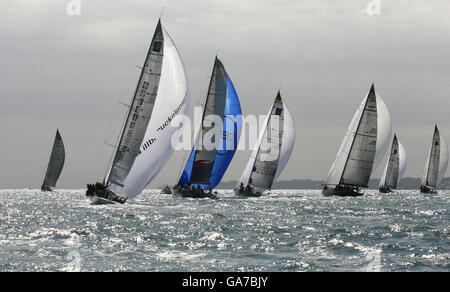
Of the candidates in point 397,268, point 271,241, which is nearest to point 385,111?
point 271,241

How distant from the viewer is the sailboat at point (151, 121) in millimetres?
44344

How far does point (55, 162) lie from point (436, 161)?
5546 cm

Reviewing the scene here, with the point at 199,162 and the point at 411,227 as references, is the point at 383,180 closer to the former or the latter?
the point at 199,162

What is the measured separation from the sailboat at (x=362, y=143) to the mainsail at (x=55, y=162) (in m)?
43.1

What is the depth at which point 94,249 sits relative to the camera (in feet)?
79.4

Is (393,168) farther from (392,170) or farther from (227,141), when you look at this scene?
(227,141)

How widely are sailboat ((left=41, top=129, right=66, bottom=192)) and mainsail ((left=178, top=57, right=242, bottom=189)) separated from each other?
39.7m

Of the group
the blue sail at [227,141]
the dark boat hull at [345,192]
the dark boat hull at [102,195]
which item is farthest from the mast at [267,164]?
the dark boat hull at [102,195]

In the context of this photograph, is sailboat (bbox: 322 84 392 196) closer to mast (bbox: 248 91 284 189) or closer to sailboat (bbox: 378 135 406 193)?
mast (bbox: 248 91 284 189)

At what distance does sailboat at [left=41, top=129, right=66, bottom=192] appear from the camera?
10119 centimetres

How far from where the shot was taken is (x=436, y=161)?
108m

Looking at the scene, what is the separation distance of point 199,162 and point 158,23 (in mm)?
20879

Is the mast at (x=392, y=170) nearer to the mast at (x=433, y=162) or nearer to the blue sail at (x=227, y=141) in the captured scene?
the mast at (x=433, y=162)

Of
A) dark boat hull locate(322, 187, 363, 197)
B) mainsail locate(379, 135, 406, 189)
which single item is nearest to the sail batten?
dark boat hull locate(322, 187, 363, 197)
